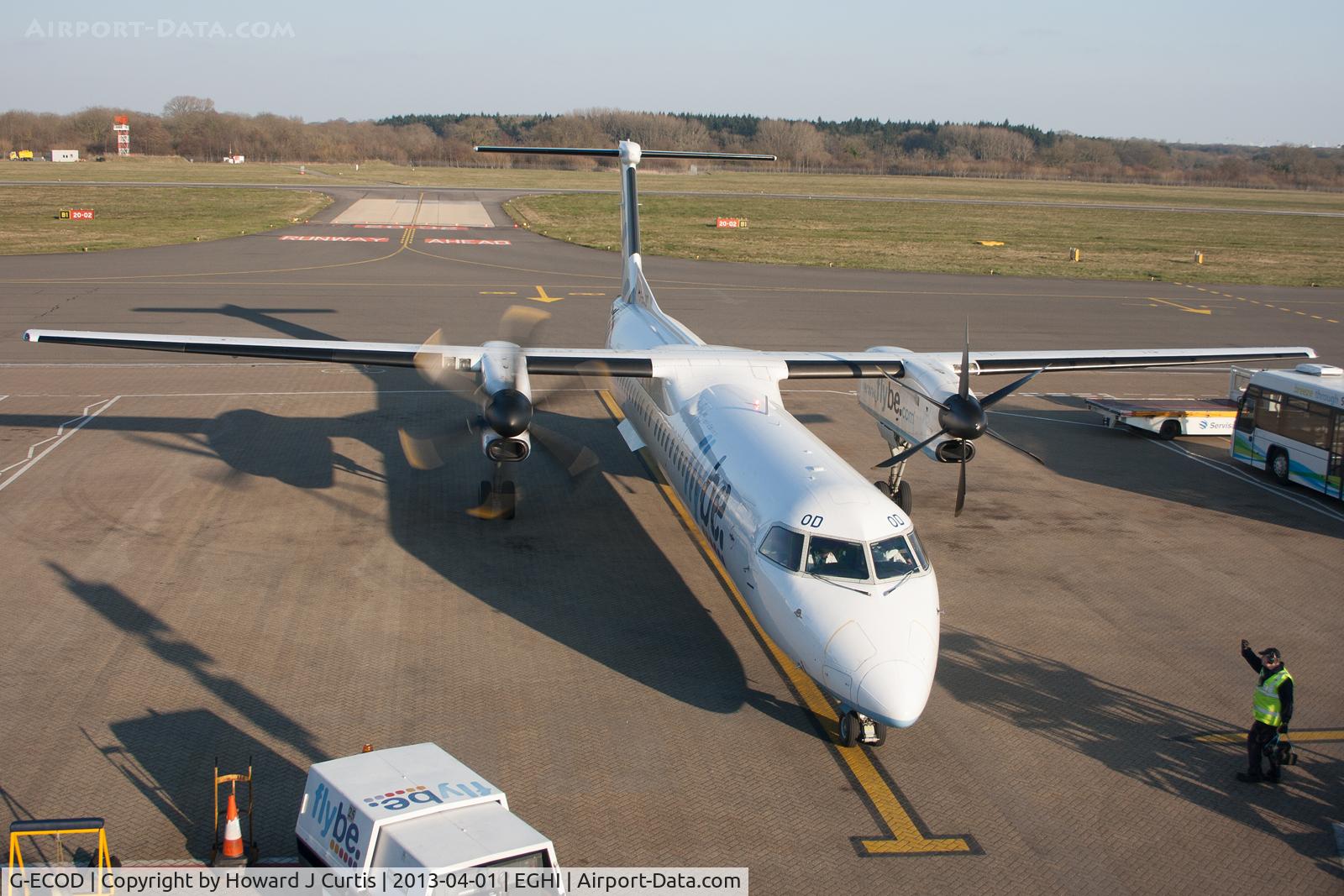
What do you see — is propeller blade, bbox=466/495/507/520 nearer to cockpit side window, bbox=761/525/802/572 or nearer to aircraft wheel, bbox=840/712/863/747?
cockpit side window, bbox=761/525/802/572

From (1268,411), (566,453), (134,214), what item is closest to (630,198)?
(566,453)

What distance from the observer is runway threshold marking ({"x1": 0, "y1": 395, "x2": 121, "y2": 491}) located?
22.2 m

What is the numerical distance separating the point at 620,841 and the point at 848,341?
28.8 metres

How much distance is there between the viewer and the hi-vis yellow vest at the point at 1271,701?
12.2m

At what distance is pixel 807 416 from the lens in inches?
1148

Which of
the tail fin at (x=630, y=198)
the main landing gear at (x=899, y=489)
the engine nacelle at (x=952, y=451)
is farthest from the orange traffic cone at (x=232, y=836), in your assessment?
the tail fin at (x=630, y=198)

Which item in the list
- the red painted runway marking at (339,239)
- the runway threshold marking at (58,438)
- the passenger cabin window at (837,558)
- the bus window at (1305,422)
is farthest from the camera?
the red painted runway marking at (339,239)

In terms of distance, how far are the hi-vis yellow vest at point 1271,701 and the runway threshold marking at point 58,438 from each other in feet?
72.5

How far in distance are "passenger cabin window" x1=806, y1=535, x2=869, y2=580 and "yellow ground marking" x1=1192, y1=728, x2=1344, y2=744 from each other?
492 cm

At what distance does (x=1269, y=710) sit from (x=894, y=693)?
4371 millimetres

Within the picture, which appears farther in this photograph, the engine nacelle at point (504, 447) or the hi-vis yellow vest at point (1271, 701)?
the engine nacelle at point (504, 447)

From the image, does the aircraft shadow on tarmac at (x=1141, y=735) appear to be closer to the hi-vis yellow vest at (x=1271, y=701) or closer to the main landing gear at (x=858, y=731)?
the hi-vis yellow vest at (x=1271, y=701)

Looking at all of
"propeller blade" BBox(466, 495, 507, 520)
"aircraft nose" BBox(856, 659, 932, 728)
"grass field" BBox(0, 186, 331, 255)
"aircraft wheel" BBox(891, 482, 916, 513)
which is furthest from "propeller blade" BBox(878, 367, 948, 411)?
"grass field" BBox(0, 186, 331, 255)

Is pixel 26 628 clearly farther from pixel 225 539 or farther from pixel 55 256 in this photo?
pixel 55 256
